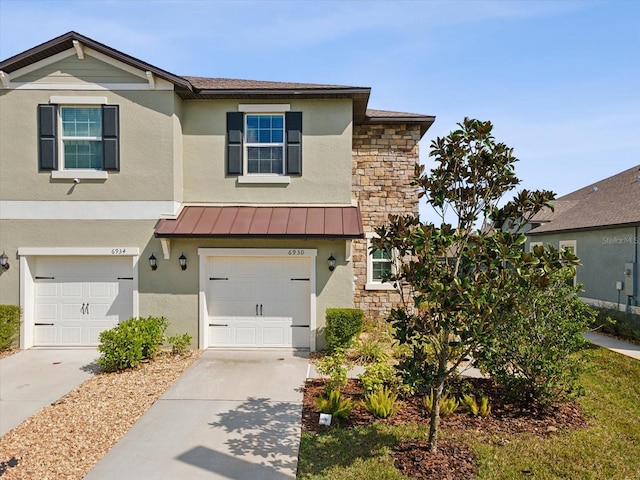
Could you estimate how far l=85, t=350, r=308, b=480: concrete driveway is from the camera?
499 cm

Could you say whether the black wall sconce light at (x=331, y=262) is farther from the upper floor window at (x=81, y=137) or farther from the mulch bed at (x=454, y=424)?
the upper floor window at (x=81, y=137)

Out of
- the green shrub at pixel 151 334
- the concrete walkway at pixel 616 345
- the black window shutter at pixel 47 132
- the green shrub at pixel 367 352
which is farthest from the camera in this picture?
the concrete walkway at pixel 616 345

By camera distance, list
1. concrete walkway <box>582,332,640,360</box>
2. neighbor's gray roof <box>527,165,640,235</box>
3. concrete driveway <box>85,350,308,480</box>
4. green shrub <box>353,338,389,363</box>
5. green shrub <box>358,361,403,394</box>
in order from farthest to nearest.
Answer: neighbor's gray roof <box>527,165,640,235</box>, concrete walkway <box>582,332,640,360</box>, green shrub <box>353,338,389,363</box>, green shrub <box>358,361,403,394</box>, concrete driveway <box>85,350,308,480</box>

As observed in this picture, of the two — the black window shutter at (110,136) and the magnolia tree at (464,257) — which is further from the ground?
the black window shutter at (110,136)

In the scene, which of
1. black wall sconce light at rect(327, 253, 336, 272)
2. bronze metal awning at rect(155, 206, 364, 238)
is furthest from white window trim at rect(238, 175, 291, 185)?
black wall sconce light at rect(327, 253, 336, 272)

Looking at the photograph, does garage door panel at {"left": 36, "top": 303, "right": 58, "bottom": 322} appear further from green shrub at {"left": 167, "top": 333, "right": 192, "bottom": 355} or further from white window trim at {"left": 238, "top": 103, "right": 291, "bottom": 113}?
white window trim at {"left": 238, "top": 103, "right": 291, "bottom": 113}

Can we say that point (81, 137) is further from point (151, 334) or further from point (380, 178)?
point (380, 178)

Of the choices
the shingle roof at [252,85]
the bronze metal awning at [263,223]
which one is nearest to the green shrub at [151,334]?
the bronze metal awning at [263,223]

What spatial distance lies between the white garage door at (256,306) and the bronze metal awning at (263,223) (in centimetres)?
95

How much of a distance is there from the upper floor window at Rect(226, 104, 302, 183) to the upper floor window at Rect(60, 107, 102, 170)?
313cm

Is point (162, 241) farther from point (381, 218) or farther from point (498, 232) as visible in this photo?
point (498, 232)

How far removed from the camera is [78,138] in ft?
32.1

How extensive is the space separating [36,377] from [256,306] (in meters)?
4.72

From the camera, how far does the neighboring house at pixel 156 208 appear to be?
9680 millimetres
